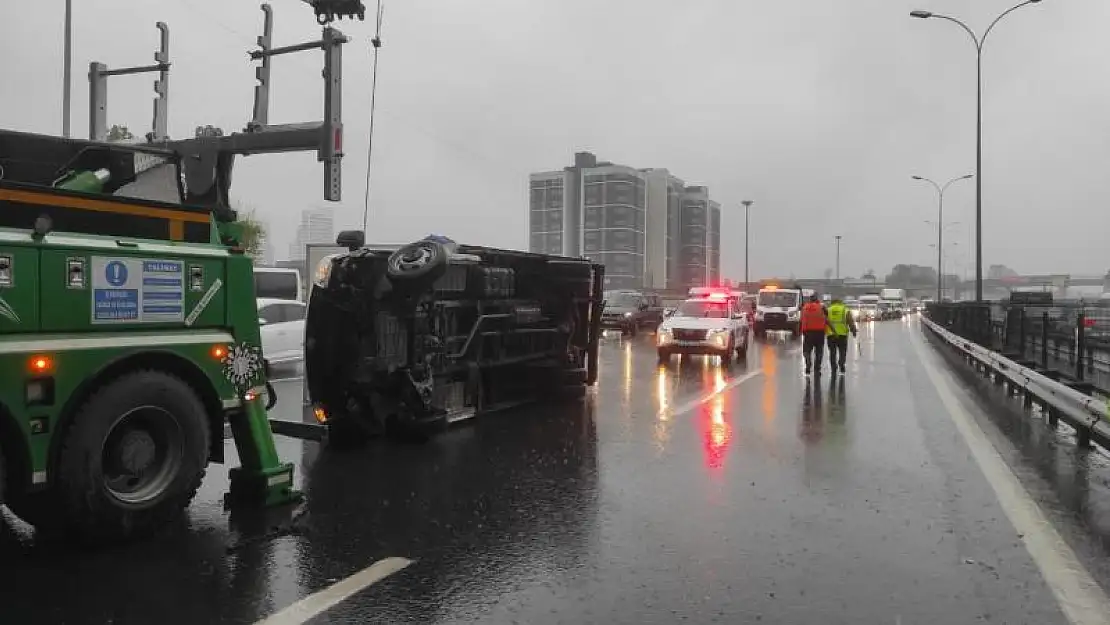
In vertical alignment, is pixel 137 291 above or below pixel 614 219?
below

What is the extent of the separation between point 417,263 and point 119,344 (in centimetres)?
352

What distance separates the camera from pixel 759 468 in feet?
25.3

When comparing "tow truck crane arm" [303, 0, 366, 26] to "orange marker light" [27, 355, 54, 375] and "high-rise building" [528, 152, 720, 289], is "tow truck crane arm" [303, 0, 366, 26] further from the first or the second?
"high-rise building" [528, 152, 720, 289]

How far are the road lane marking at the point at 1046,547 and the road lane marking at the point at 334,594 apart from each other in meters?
3.56

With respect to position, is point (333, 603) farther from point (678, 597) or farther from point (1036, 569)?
point (1036, 569)

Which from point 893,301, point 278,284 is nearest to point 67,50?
point 278,284

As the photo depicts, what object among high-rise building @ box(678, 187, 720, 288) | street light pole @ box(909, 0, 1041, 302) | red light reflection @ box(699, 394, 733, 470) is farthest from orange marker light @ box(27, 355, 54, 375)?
high-rise building @ box(678, 187, 720, 288)

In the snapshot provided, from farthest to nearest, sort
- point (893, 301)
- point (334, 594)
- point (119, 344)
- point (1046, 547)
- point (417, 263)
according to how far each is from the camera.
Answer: point (893, 301) < point (417, 263) < point (1046, 547) < point (119, 344) < point (334, 594)

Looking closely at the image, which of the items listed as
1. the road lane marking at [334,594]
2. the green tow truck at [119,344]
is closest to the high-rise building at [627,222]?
the green tow truck at [119,344]

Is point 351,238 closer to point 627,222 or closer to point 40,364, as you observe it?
point 40,364

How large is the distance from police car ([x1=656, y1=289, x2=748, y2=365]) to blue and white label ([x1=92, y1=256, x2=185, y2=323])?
1503 cm

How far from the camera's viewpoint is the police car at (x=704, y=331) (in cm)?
1919

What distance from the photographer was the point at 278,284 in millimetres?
20484

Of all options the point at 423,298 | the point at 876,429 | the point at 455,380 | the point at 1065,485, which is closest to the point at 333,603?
the point at 423,298
